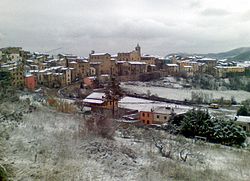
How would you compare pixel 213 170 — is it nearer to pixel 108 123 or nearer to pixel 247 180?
pixel 247 180

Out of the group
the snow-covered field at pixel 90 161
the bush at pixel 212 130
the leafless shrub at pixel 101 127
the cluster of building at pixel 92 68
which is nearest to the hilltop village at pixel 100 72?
the cluster of building at pixel 92 68

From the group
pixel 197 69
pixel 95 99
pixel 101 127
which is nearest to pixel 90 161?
pixel 101 127

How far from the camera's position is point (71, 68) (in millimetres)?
43125

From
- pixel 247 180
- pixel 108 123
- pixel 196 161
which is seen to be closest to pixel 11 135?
pixel 108 123

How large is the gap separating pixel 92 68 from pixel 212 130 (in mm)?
36453

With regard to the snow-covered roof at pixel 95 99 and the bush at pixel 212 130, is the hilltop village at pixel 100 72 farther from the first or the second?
the bush at pixel 212 130

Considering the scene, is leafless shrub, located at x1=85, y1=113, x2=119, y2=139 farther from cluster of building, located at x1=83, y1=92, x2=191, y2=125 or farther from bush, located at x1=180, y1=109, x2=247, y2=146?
cluster of building, located at x1=83, y1=92, x2=191, y2=125

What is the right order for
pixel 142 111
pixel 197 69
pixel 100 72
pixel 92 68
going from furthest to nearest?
pixel 197 69
pixel 100 72
pixel 92 68
pixel 142 111

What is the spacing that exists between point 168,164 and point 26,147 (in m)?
3.16

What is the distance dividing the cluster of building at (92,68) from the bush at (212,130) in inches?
828

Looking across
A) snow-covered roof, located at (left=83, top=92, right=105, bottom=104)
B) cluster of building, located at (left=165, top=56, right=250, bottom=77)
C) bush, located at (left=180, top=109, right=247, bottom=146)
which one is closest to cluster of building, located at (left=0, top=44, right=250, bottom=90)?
cluster of building, located at (left=165, top=56, right=250, bottom=77)

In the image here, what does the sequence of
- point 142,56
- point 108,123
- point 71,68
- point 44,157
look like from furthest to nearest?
1. point 142,56
2. point 71,68
3. point 108,123
4. point 44,157

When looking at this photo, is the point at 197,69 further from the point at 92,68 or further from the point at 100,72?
the point at 92,68

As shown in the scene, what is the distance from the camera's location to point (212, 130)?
13.4m
